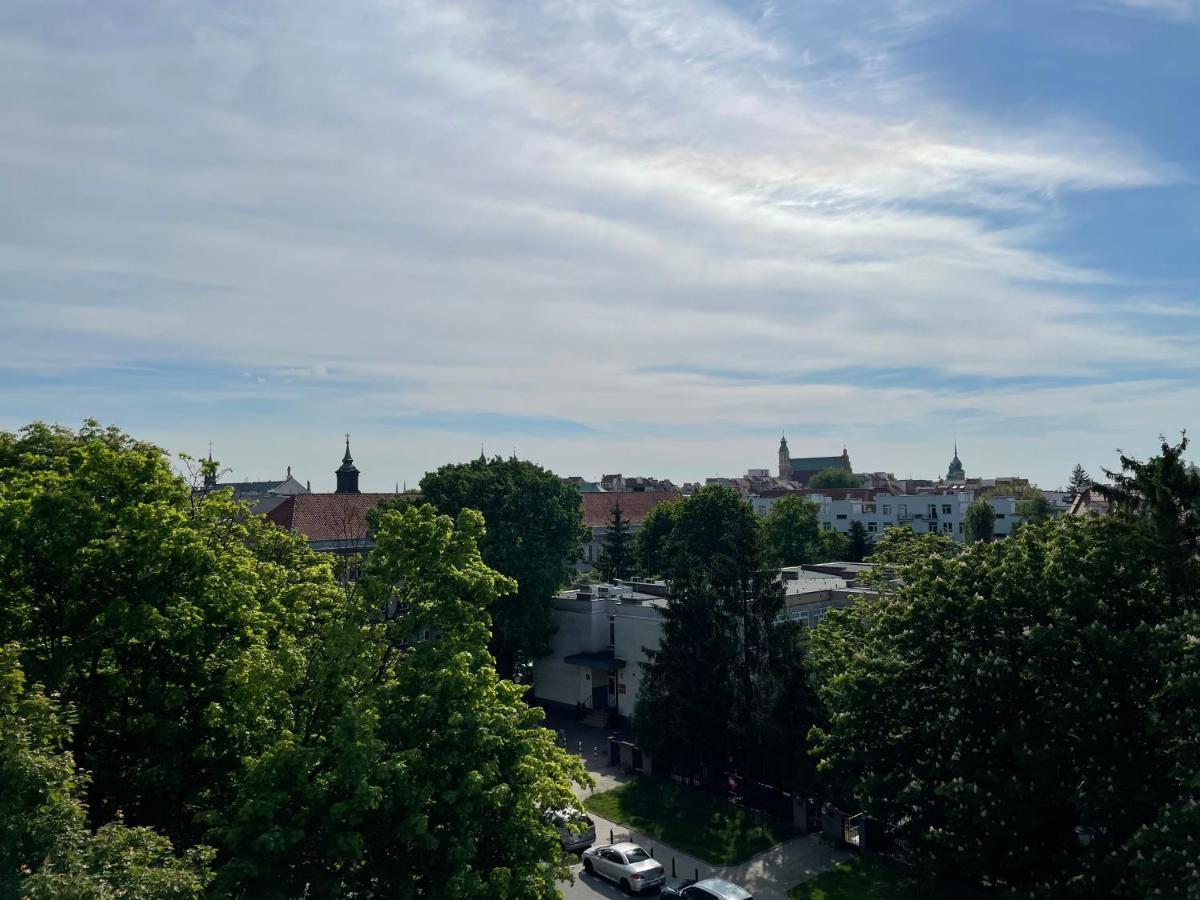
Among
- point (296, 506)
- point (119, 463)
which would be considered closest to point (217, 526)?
point (119, 463)

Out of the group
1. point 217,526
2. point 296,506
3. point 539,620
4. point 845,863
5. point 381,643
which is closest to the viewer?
point 381,643

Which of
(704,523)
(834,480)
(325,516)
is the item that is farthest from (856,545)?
(834,480)

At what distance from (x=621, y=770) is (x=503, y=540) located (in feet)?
47.0

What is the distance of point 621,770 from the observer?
37.5 meters

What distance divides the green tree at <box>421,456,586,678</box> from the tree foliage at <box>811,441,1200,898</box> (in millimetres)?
24317

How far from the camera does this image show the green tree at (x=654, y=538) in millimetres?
70250

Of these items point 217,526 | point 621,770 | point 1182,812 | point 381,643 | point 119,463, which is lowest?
point 621,770

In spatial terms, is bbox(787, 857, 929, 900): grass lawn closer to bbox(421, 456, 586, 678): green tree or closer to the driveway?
the driveway

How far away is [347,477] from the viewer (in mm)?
84312

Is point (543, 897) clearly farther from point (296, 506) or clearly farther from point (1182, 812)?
point (296, 506)

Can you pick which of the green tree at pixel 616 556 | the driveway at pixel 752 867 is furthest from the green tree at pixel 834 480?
the driveway at pixel 752 867

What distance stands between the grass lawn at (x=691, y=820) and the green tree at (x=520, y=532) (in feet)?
38.6

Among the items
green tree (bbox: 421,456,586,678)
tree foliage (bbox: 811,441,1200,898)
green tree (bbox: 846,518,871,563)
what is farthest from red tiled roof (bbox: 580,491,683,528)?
tree foliage (bbox: 811,441,1200,898)

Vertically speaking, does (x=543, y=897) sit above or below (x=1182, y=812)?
below
